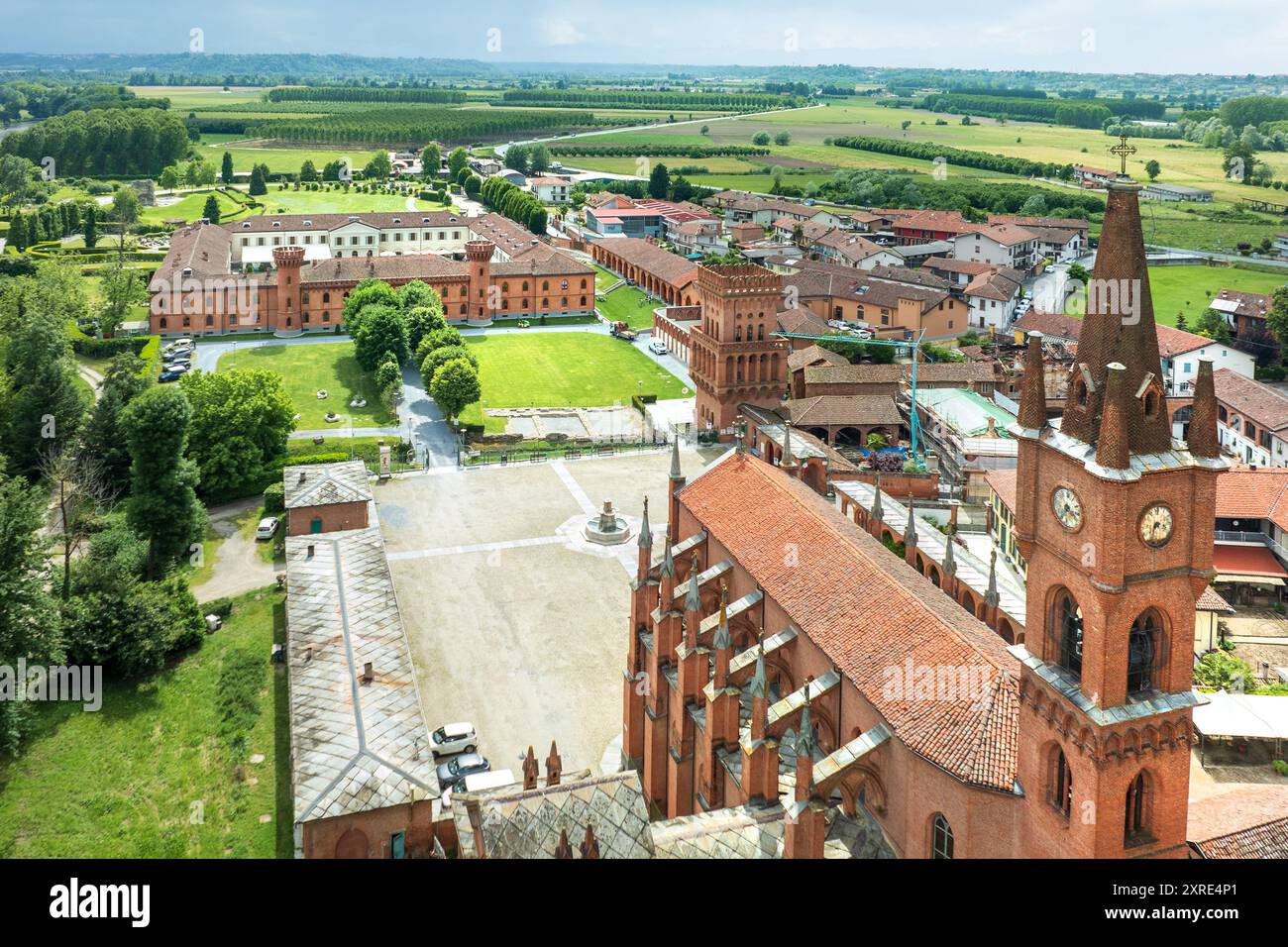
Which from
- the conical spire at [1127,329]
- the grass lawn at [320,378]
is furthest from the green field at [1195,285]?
the conical spire at [1127,329]

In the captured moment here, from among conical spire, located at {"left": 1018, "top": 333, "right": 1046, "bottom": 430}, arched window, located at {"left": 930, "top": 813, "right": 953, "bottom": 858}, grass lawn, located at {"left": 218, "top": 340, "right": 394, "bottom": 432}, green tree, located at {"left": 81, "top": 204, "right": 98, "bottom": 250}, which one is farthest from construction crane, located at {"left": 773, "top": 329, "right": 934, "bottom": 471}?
green tree, located at {"left": 81, "top": 204, "right": 98, "bottom": 250}

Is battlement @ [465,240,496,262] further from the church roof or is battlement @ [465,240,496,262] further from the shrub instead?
the church roof

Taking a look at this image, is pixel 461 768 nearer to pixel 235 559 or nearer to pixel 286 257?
pixel 235 559
